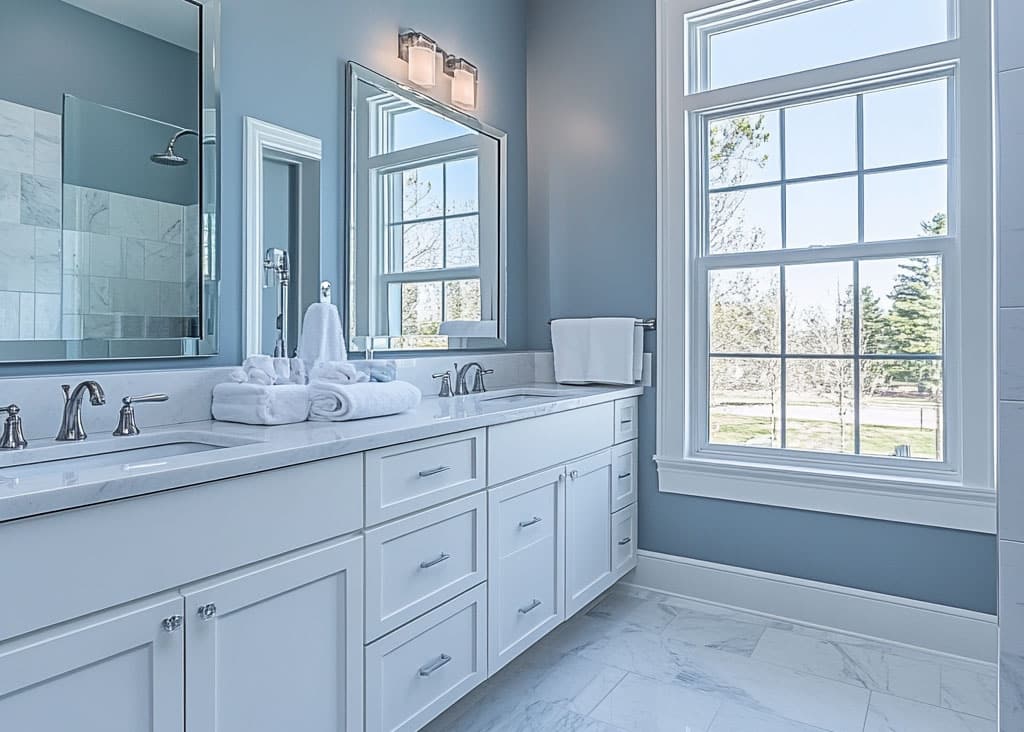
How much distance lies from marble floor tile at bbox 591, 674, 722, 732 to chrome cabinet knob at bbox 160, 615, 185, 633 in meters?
1.25

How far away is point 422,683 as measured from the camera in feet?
5.34

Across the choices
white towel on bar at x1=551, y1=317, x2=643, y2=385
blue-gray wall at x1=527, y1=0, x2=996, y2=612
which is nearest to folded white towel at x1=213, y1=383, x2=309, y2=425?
white towel on bar at x1=551, y1=317, x2=643, y2=385

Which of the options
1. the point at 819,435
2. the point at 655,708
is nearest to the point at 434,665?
the point at 655,708

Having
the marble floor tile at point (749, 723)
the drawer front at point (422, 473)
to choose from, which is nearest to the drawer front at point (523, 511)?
the drawer front at point (422, 473)

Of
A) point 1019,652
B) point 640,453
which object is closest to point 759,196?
point 640,453

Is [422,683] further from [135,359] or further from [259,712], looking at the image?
[135,359]

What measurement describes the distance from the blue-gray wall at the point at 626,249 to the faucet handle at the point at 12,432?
82.9 inches

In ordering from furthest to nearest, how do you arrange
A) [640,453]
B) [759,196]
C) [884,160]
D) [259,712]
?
[640,453] → [759,196] → [884,160] → [259,712]

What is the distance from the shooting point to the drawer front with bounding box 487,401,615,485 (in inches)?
75.5

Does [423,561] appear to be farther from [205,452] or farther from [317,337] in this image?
[317,337]

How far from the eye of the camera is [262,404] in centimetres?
162

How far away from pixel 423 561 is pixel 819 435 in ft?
5.35

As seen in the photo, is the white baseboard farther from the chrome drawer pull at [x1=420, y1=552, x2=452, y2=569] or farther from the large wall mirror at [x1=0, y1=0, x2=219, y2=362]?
the large wall mirror at [x1=0, y1=0, x2=219, y2=362]

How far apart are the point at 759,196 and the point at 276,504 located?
7.08 feet
